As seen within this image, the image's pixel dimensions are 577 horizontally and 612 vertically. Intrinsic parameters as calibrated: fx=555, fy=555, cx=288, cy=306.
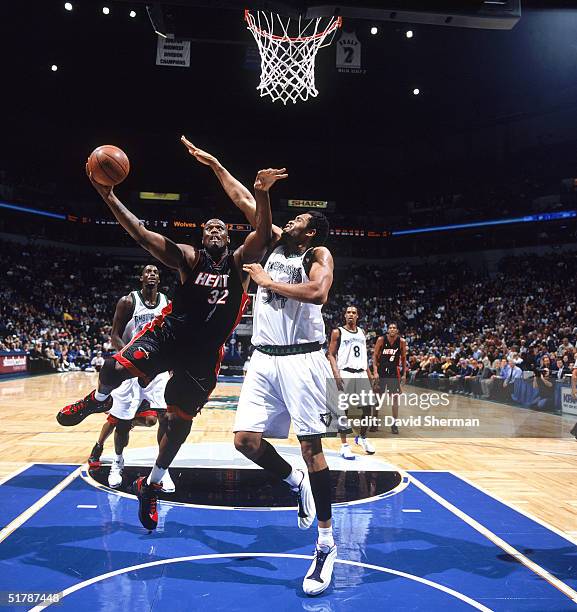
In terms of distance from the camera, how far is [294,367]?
347cm

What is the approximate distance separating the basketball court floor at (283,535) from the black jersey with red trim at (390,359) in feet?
8.89

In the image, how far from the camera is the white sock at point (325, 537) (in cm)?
324

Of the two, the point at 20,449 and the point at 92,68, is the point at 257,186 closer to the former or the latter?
the point at 20,449

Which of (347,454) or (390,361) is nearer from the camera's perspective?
(347,454)

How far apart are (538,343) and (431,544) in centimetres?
1346

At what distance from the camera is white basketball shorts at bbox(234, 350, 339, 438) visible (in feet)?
11.2

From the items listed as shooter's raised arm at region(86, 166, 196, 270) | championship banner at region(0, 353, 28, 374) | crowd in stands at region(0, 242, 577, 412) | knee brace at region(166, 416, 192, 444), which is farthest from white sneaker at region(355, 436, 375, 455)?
championship banner at region(0, 353, 28, 374)

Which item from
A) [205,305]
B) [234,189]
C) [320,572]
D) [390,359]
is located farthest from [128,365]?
[390,359]

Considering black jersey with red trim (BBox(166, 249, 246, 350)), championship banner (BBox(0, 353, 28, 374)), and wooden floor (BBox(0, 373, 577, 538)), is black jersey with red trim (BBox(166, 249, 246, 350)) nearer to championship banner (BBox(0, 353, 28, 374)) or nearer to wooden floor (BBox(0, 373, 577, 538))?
wooden floor (BBox(0, 373, 577, 538))

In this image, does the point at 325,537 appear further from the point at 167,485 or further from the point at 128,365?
the point at 167,485

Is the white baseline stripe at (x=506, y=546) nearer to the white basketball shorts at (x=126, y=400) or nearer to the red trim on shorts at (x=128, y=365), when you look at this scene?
the red trim on shorts at (x=128, y=365)

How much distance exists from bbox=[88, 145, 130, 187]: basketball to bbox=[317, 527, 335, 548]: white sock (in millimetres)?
2557

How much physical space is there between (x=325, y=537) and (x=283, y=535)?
804mm

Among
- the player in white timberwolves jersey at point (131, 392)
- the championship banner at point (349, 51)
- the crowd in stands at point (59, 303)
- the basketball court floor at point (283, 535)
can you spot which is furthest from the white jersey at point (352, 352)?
the crowd in stands at point (59, 303)
